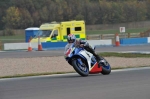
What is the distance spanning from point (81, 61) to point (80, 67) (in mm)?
196

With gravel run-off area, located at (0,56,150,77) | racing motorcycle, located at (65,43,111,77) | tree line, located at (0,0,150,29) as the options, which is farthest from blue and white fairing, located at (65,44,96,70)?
tree line, located at (0,0,150,29)

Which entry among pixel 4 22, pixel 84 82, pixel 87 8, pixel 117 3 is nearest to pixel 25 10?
pixel 4 22

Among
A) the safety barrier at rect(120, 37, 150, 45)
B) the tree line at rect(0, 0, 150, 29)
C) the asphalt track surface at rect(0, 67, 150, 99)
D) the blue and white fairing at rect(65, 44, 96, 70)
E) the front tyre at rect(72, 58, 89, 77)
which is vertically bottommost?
the safety barrier at rect(120, 37, 150, 45)

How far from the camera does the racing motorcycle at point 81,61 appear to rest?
1600 centimetres

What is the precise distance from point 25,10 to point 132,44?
3182 cm

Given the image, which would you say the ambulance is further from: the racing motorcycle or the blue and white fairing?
the blue and white fairing

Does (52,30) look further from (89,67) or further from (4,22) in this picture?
(4,22)

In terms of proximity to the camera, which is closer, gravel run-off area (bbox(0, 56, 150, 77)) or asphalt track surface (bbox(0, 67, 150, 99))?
asphalt track surface (bbox(0, 67, 150, 99))

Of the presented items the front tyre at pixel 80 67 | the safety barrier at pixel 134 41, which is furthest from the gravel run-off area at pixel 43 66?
the safety barrier at pixel 134 41

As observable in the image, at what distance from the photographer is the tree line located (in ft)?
226

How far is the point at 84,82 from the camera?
14.3 metres

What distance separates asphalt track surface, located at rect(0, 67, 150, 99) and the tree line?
2102 inches

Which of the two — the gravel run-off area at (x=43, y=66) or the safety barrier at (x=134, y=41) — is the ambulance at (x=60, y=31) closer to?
the safety barrier at (x=134, y=41)

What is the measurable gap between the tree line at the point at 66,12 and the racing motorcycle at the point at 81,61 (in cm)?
5189
